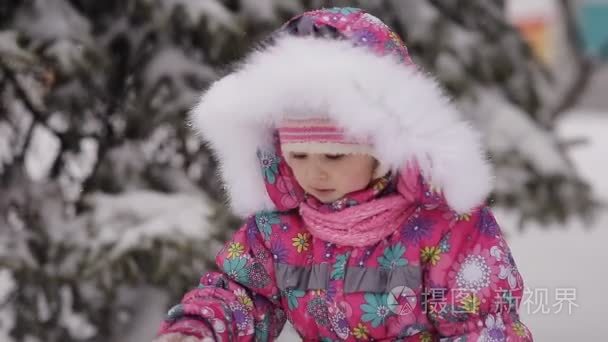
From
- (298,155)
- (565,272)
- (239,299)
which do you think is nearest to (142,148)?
(239,299)

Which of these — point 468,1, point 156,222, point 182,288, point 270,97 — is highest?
point 270,97

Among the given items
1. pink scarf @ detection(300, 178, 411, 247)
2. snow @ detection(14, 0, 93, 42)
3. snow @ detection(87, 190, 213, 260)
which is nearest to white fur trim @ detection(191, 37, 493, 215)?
pink scarf @ detection(300, 178, 411, 247)

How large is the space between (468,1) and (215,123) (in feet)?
8.36

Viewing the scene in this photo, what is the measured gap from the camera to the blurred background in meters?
3.52

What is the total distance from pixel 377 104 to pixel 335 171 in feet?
0.58

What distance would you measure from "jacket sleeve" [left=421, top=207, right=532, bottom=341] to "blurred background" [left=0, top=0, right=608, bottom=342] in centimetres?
92

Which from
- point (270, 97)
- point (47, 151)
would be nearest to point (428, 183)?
point (270, 97)

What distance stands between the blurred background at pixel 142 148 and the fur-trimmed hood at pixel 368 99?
3.22 ft

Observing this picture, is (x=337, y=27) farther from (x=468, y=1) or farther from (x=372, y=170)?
(x=468, y=1)

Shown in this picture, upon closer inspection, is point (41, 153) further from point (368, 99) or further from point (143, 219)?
point (368, 99)

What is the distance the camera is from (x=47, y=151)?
4.14 metres

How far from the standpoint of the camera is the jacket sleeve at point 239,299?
218cm

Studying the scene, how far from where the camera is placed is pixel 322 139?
2104 mm

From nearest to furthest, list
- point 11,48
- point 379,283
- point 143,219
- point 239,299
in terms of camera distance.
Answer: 1. point 379,283
2. point 239,299
3. point 11,48
4. point 143,219
